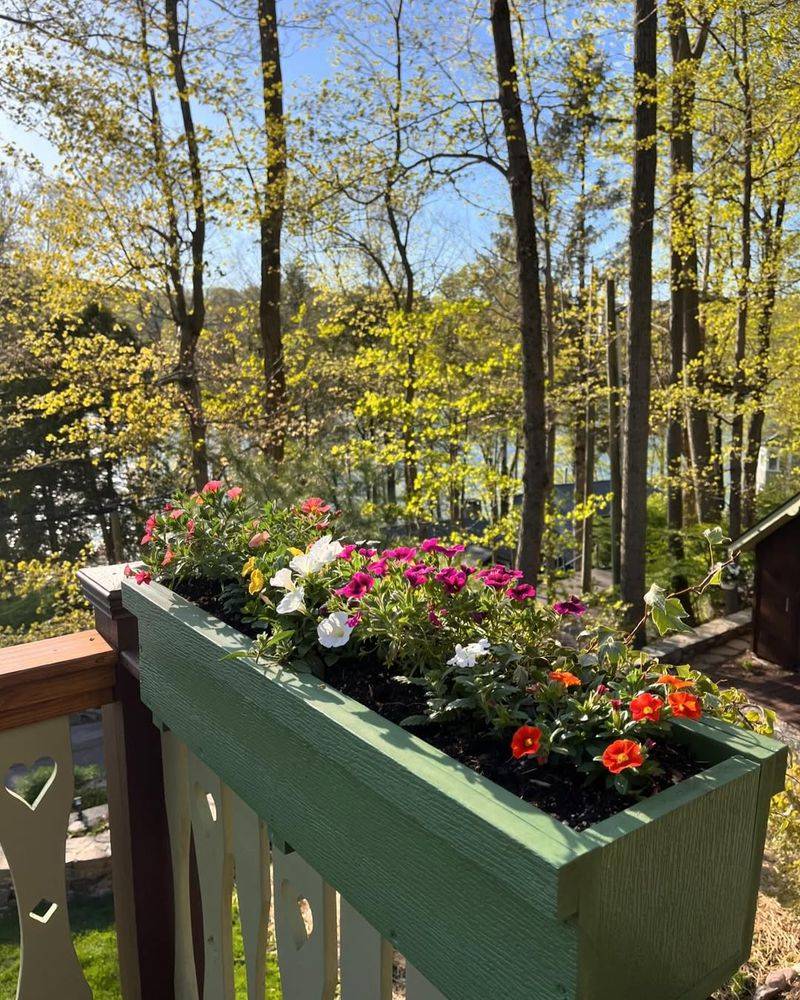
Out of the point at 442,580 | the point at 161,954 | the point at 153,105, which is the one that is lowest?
the point at 161,954

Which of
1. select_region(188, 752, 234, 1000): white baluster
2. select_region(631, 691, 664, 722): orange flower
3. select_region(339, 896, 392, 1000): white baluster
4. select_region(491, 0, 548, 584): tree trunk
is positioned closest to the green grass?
select_region(188, 752, 234, 1000): white baluster

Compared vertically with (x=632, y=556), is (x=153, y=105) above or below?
above

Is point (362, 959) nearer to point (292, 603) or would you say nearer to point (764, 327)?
point (292, 603)

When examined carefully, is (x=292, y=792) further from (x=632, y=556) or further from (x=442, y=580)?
(x=632, y=556)

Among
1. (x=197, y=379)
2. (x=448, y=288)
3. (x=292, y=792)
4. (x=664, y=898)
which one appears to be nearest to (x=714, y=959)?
(x=664, y=898)

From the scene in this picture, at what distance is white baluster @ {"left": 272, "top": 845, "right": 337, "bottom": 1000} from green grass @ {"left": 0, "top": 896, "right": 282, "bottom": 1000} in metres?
2.13

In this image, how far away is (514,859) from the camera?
0.48 m

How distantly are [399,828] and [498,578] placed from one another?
381 mm

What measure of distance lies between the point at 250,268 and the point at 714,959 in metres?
10.4

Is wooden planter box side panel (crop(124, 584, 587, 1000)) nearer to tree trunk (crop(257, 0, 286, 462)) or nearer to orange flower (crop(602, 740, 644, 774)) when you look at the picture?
orange flower (crop(602, 740, 644, 774))

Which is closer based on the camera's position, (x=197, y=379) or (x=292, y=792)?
(x=292, y=792)

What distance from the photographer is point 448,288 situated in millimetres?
11375

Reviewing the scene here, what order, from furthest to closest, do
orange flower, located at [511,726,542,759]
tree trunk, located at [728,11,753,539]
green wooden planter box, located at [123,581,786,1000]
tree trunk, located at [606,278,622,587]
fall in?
tree trunk, located at [606,278,622,587], tree trunk, located at [728,11,753,539], orange flower, located at [511,726,542,759], green wooden planter box, located at [123,581,786,1000]

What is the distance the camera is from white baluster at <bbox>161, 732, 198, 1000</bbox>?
117 cm
